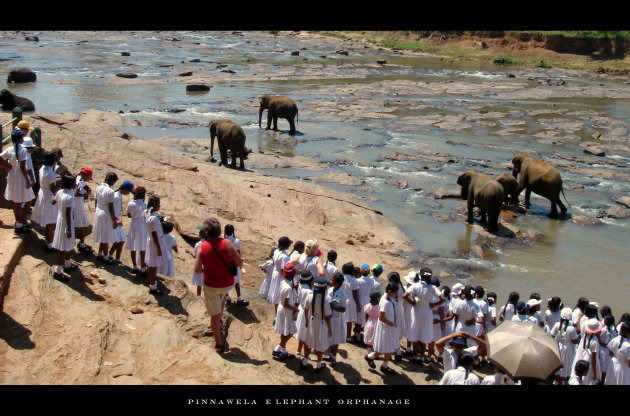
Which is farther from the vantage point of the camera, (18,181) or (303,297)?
(18,181)

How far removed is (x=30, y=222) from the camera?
8.33 m

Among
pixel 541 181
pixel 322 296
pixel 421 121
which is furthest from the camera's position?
pixel 421 121

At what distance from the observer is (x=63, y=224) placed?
7.23m

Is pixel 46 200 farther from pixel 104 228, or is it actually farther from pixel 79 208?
pixel 104 228

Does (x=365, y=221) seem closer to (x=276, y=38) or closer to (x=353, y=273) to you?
(x=353, y=273)

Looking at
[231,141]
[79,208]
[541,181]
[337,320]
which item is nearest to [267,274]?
[337,320]

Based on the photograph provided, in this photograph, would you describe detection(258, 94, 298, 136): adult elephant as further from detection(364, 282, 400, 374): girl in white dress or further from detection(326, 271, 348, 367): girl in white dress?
detection(326, 271, 348, 367): girl in white dress

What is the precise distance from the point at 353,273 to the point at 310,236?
4.23m

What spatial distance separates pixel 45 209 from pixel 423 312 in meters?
5.11

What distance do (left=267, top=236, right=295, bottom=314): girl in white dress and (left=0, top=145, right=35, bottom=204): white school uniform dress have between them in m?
3.31

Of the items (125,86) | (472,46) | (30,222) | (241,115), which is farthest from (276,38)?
(30,222)

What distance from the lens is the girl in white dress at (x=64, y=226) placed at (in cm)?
719

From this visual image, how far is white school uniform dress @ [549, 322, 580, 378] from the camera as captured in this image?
800cm

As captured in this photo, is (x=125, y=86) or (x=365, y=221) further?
(x=125, y=86)
